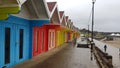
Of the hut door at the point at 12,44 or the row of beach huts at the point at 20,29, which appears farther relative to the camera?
the hut door at the point at 12,44

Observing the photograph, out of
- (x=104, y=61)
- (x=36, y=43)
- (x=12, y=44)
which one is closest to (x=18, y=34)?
(x=12, y=44)

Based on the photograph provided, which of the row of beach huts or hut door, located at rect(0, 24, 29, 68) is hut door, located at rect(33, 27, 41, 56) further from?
hut door, located at rect(0, 24, 29, 68)

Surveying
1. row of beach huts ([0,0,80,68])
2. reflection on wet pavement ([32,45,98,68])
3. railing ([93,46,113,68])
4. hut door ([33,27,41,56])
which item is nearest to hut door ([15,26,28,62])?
row of beach huts ([0,0,80,68])

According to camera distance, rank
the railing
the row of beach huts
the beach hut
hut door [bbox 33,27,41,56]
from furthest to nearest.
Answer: hut door [bbox 33,27,41,56] < the railing < the beach hut < the row of beach huts

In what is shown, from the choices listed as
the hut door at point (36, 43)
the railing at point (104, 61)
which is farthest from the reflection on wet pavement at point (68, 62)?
the hut door at point (36, 43)

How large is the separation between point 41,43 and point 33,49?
10.0 feet

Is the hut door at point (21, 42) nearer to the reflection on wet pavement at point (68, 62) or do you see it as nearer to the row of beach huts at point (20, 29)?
the row of beach huts at point (20, 29)

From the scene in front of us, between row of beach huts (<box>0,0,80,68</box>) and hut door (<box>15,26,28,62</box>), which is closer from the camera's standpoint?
row of beach huts (<box>0,0,80,68</box>)

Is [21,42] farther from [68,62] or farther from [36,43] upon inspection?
[36,43]

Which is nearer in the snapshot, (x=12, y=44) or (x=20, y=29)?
(x=12, y=44)

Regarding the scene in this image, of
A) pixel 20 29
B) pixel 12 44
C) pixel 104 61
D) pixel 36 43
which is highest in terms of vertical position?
pixel 20 29

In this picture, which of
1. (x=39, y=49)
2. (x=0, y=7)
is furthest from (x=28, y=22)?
(x=0, y=7)

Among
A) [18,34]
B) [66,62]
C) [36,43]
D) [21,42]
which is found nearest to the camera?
[18,34]

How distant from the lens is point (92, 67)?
12.8 metres
